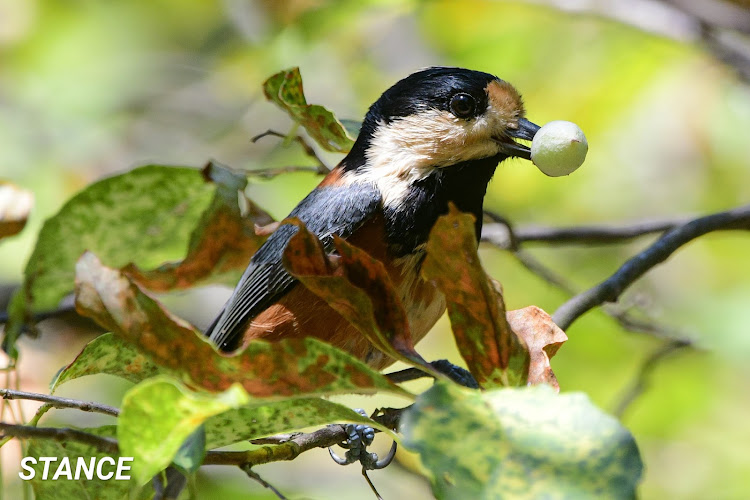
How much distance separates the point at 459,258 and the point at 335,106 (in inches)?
152

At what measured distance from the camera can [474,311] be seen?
157 centimetres

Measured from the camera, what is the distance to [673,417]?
13.4 ft

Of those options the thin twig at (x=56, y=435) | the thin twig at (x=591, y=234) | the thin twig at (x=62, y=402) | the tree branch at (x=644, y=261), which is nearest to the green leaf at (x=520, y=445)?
the thin twig at (x=56, y=435)

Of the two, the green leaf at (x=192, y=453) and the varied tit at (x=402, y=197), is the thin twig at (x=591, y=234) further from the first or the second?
the green leaf at (x=192, y=453)

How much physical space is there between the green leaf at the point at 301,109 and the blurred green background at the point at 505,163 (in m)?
1.29

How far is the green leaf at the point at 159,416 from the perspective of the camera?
4.00 feet

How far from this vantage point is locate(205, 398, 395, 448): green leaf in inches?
59.0

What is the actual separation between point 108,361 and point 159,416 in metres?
0.66

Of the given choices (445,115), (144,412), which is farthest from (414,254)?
(144,412)

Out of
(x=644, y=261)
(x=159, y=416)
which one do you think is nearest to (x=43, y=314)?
(x=159, y=416)

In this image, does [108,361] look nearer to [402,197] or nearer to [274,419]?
[274,419]

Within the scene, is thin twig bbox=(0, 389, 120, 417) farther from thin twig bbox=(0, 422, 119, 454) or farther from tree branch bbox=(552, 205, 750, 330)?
tree branch bbox=(552, 205, 750, 330)

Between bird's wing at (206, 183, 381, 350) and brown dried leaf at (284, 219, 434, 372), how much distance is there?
885mm

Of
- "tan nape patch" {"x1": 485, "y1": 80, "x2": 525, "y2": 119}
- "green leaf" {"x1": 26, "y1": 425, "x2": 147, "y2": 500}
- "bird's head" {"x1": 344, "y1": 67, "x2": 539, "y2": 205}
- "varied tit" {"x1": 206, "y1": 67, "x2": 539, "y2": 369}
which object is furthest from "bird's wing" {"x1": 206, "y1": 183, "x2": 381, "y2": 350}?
"green leaf" {"x1": 26, "y1": 425, "x2": 147, "y2": 500}
